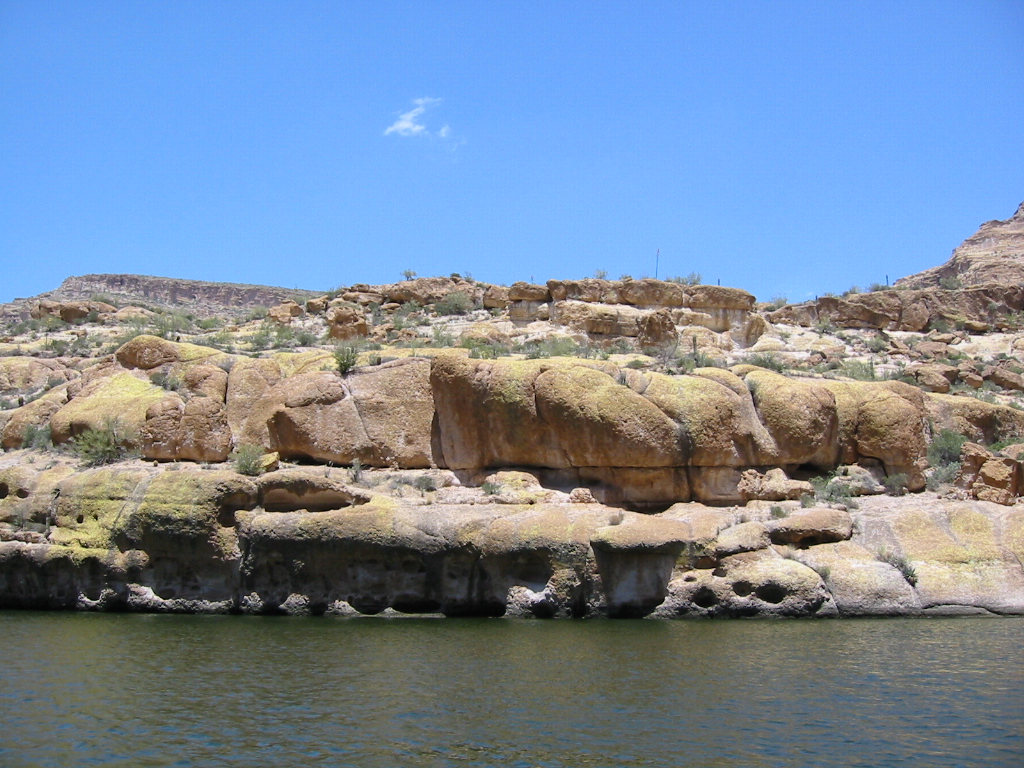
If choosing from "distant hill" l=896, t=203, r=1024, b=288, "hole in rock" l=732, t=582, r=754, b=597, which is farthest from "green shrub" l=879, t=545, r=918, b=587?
"distant hill" l=896, t=203, r=1024, b=288

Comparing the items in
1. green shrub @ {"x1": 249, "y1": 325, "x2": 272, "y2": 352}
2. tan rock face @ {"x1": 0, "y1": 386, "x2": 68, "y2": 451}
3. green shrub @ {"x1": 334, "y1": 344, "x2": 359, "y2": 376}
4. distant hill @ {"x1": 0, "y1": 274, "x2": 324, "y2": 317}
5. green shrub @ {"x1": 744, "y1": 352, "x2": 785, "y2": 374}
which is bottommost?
tan rock face @ {"x1": 0, "y1": 386, "x2": 68, "y2": 451}

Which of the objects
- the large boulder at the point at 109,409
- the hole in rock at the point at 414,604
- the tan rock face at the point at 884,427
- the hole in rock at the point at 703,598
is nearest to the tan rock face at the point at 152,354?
the large boulder at the point at 109,409

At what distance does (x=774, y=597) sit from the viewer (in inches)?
698

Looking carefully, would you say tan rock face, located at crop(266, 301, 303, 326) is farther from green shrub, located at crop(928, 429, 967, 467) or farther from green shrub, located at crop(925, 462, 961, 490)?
green shrub, located at crop(925, 462, 961, 490)

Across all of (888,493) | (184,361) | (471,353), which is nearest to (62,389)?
(184,361)

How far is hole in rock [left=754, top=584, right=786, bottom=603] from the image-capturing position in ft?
57.9

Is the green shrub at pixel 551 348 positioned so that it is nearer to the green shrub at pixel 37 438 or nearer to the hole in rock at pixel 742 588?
the hole in rock at pixel 742 588

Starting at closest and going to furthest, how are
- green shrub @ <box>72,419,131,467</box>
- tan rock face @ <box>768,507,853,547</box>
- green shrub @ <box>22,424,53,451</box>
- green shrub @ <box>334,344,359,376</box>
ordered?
tan rock face @ <box>768,507,853,547</box>, green shrub @ <box>72,419,131,467</box>, green shrub @ <box>22,424,53,451</box>, green shrub @ <box>334,344,359,376</box>

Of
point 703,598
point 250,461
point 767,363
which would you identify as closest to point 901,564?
point 703,598

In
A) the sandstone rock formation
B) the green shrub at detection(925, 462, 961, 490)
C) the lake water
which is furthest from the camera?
the green shrub at detection(925, 462, 961, 490)

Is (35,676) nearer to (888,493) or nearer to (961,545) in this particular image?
(961,545)

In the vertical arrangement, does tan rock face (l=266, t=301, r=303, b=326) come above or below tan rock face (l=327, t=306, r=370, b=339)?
above

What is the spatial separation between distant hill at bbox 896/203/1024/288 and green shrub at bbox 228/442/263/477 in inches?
1275

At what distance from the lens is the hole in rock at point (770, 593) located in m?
17.7
